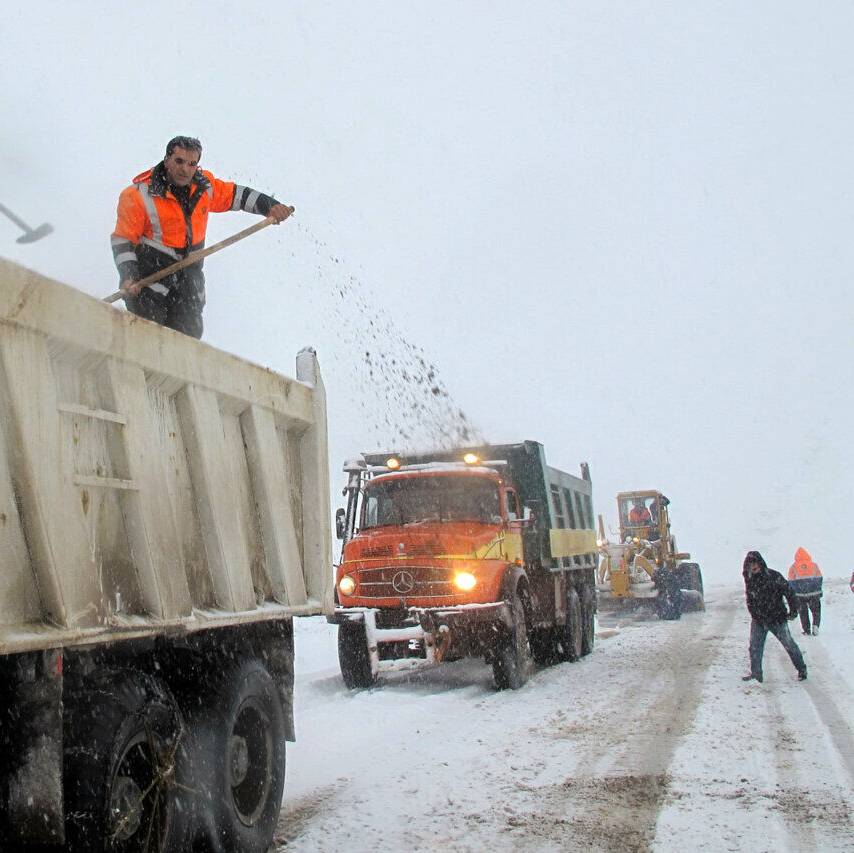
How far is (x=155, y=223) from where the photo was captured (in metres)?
4.84

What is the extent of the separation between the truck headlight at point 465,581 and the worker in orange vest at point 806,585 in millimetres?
7246

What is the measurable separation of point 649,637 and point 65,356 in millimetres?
14828

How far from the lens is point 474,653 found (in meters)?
9.85

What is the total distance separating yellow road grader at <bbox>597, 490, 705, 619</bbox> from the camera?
67.7ft

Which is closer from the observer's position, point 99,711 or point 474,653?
point 99,711

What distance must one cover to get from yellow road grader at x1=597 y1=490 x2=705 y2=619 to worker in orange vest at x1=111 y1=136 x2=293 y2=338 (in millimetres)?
16623

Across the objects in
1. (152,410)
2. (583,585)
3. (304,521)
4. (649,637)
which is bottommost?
(649,637)

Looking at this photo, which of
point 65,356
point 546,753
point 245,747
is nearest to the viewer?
point 65,356

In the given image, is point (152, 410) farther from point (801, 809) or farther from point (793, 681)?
point (793, 681)

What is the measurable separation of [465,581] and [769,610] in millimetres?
3377

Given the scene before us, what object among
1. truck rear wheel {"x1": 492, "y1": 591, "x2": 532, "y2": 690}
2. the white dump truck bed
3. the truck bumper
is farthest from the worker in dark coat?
the white dump truck bed

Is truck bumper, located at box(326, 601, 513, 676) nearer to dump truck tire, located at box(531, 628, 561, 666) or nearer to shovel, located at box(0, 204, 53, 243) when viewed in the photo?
dump truck tire, located at box(531, 628, 561, 666)

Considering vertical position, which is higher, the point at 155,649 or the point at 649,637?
the point at 155,649

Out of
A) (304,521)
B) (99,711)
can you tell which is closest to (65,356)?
(99,711)
